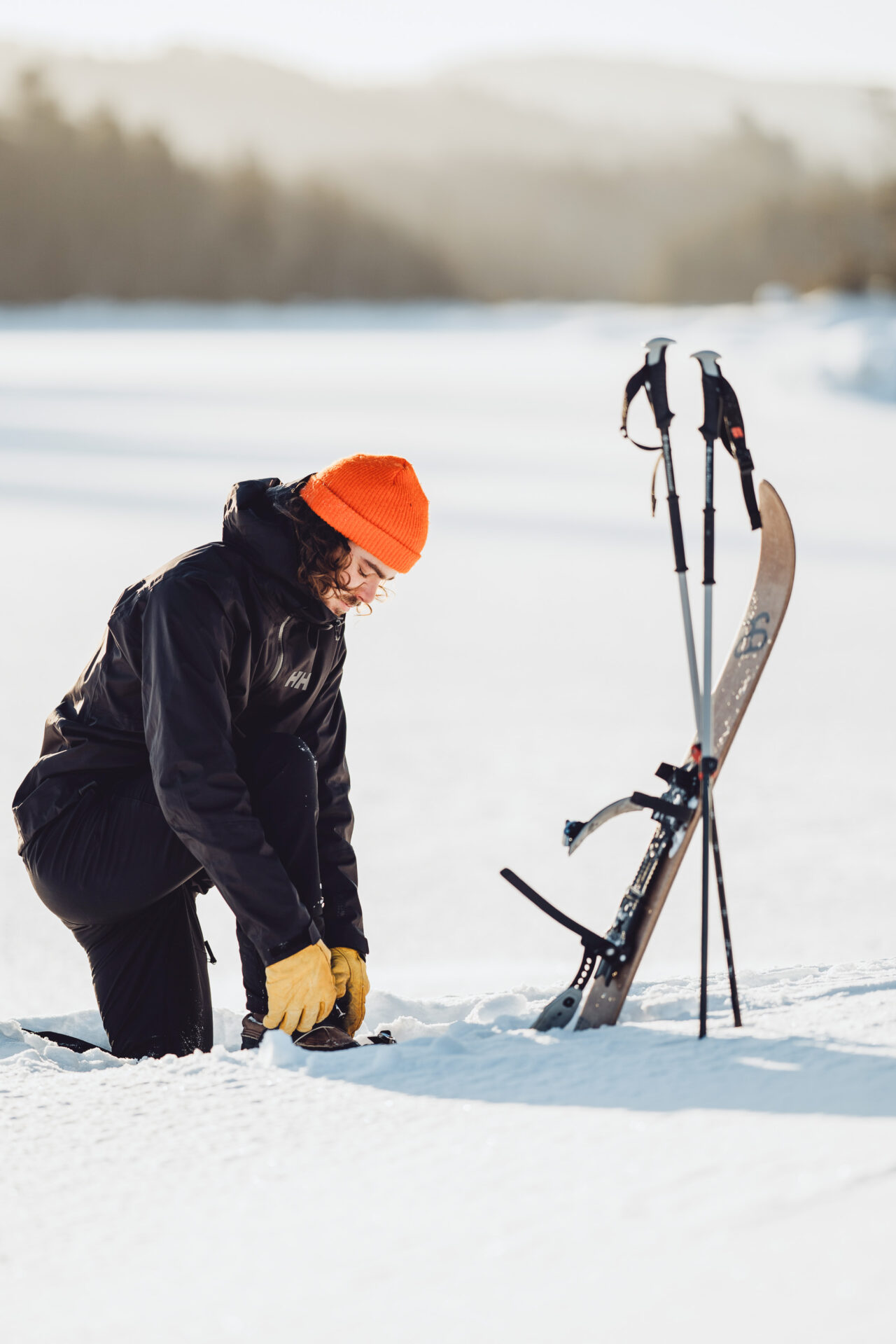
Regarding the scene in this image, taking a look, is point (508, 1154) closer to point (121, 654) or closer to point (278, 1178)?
point (278, 1178)

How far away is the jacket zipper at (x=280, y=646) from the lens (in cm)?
171

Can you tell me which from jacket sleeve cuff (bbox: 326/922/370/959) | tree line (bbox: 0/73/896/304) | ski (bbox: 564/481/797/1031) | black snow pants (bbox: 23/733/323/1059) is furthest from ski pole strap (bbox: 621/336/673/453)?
tree line (bbox: 0/73/896/304)

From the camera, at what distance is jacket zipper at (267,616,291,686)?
1707 mm

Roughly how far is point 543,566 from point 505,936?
154 inches

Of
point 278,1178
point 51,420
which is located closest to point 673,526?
point 278,1178

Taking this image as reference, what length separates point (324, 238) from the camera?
3838 centimetres

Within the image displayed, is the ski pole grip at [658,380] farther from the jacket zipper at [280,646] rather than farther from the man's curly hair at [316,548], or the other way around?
the jacket zipper at [280,646]

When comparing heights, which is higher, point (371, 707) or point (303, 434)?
point (303, 434)

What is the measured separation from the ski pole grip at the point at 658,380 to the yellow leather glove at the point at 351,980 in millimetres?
866

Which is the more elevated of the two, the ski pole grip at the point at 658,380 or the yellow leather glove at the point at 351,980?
the ski pole grip at the point at 658,380

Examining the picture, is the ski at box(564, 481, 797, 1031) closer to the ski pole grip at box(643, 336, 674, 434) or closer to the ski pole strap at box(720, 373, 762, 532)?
the ski pole strap at box(720, 373, 762, 532)

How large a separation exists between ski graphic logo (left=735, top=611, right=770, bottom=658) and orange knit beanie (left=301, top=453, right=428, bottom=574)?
17.1 inches

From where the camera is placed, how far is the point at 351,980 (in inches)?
71.6

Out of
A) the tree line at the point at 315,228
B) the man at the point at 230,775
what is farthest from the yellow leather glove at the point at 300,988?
the tree line at the point at 315,228
